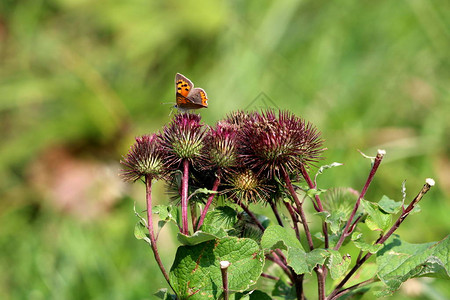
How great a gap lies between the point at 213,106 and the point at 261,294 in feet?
12.3

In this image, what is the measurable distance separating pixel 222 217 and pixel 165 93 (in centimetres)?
422

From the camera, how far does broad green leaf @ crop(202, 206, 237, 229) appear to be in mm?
1145

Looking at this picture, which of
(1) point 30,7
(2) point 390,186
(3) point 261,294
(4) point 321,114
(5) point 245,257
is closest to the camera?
(5) point 245,257

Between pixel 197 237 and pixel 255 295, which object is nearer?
pixel 197 237

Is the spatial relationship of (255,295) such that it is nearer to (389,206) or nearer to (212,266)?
(212,266)

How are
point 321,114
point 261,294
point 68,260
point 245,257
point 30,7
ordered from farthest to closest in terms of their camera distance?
point 30,7
point 321,114
point 68,260
point 261,294
point 245,257

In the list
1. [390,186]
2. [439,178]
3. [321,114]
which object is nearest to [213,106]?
[321,114]

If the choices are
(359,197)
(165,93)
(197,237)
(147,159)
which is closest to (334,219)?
(359,197)

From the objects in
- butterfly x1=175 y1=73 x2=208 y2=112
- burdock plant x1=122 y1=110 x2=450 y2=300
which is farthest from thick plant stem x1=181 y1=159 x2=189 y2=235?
butterfly x1=175 y1=73 x2=208 y2=112

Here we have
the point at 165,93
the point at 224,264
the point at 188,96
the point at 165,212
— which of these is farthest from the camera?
the point at 165,93

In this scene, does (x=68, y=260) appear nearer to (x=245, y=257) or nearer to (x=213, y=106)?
(x=213, y=106)

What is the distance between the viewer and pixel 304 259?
107 centimetres

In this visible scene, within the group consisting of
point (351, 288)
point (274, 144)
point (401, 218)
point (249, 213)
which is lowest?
point (351, 288)

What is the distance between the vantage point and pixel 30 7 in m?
5.72
